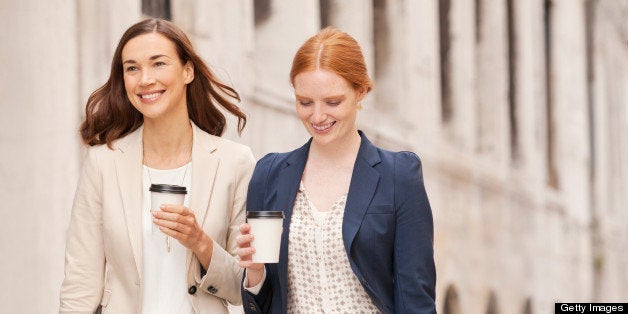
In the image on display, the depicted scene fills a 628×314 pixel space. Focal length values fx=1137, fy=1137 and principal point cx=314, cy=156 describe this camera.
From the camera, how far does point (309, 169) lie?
2.84m

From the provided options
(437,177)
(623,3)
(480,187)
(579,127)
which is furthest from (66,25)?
(623,3)

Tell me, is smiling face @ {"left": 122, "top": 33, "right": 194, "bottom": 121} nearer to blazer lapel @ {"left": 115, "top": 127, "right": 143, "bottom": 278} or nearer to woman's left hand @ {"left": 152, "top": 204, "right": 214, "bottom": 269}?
blazer lapel @ {"left": 115, "top": 127, "right": 143, "bottom": 278}

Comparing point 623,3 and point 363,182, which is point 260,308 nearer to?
point 363,182

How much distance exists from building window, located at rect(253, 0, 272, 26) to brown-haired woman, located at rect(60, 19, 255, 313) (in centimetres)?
360

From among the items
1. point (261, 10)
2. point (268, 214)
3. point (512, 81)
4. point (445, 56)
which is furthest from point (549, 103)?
point (268, 214)

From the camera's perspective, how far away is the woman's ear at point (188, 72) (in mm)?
3164

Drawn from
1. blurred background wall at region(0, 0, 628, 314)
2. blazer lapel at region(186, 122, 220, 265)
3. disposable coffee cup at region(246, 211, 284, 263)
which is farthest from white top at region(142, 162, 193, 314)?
blurred background wall at region(0, 0, 628, 314)

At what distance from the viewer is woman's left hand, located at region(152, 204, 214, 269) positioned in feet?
9.02

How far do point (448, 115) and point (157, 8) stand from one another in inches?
202

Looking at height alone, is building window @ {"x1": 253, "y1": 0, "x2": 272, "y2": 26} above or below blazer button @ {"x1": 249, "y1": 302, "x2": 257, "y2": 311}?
above

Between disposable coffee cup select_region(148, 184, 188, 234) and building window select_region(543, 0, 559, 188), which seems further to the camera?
building window select_region(543, 0, 559, 188)

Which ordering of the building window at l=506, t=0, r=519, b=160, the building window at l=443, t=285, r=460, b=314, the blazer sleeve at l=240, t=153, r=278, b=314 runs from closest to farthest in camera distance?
the blazer sleeve at l=240, t=153, r=278, b=314 → the building window at l=443, t=285, r=460, b=314 → the building window at l=506, t=0, r=519, b=160

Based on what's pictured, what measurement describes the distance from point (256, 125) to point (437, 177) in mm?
3634

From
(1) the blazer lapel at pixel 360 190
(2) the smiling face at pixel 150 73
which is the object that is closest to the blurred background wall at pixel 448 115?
(2) the smiling face at pixel 150 73
